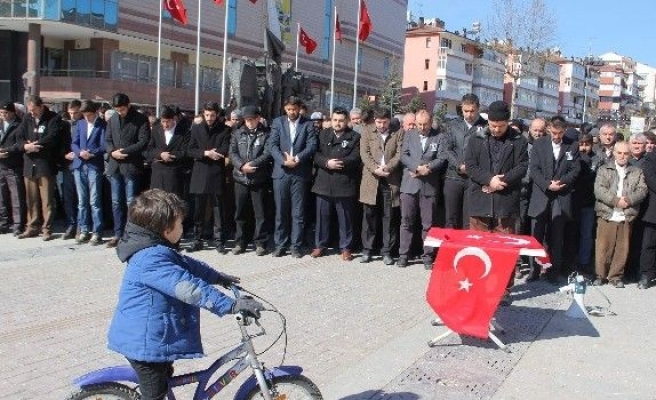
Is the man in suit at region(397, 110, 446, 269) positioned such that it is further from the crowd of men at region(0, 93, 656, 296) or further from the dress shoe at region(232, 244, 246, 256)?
the dress shoe at region(232, 244, 246, 256)

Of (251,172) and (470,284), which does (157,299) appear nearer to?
(470,284)

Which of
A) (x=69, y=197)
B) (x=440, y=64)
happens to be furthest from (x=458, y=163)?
(x=440, y=64)

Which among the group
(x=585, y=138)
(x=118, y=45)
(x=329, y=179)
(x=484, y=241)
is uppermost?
(x=118, y=45)

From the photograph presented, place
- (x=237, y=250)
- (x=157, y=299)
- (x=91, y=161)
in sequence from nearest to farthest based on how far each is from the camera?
(x=157, y=299) → (x=237, y=250) → (x=91, y=161)

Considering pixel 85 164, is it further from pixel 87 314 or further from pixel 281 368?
pixel 281 368

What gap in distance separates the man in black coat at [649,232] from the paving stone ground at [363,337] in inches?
14.5

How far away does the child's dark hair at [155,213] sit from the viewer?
3.55 metres

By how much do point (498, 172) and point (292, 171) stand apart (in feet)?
10.0

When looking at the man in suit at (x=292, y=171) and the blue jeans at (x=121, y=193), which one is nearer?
the man in suit at (x=292, y=171)

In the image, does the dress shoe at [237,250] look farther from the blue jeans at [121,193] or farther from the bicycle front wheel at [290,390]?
the bicycle front wheel at [290,390]

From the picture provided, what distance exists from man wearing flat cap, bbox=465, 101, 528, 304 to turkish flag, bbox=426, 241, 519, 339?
1860 mm

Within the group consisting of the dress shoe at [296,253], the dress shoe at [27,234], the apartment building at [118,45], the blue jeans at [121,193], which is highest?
the apartment building at [118,45]

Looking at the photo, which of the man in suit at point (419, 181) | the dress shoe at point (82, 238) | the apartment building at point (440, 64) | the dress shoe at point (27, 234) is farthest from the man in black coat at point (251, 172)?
the apartment building at point (440, 64)

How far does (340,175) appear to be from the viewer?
9.55 metres
